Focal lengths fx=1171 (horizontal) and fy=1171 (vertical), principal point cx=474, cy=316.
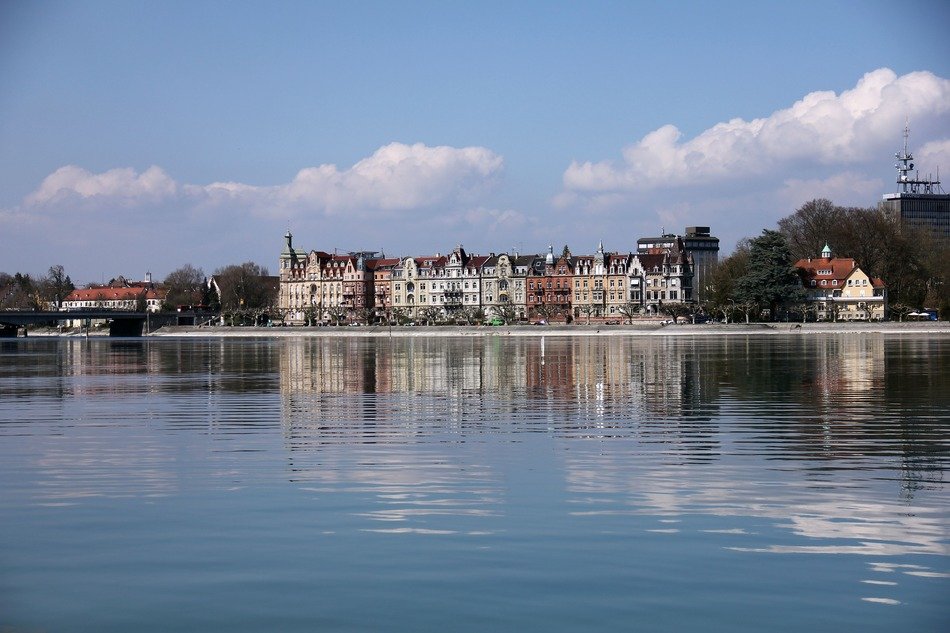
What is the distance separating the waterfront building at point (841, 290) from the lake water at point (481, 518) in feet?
328

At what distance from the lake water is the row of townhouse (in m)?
125

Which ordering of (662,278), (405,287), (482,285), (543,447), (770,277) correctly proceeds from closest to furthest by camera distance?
(543,447), (770,277), (662,278), (482,285), (405,287)

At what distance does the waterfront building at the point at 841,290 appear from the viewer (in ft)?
401

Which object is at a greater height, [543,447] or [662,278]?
[662,278]

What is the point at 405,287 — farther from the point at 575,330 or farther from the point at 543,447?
the point at 543,447

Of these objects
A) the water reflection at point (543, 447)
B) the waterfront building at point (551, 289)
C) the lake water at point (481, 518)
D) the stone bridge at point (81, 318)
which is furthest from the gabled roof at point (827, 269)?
the lake water at point (481, 518)

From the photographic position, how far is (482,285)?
542 ft

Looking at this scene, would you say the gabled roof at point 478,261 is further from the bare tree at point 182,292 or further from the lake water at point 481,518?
the lake water at point 481,518

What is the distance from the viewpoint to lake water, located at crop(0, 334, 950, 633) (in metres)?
9.25

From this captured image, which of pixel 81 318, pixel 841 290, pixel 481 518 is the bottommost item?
pixel 481 518

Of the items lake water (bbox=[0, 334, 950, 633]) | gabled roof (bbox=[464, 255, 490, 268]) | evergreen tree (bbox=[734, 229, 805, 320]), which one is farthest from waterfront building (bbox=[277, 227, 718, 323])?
lake water (bbox=[0, 334, 950, 633])

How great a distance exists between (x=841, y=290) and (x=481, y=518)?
387 ft

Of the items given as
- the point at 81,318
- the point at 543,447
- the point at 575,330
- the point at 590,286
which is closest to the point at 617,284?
the point at 590,286

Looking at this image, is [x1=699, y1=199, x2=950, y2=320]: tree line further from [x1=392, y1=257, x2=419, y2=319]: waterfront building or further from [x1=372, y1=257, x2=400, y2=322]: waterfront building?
[x1=372, y1=257, x2=400, y2=322]: waterfront building
